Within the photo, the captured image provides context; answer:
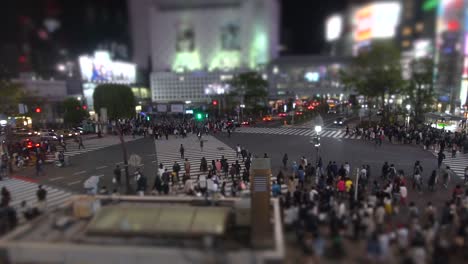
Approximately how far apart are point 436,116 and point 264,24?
72.0 m

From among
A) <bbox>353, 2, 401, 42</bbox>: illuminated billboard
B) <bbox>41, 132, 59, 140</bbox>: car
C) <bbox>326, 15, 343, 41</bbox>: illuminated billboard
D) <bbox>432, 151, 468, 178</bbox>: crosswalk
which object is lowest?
<bbox>432, 151, 468, 178</bbox>: crosswalk

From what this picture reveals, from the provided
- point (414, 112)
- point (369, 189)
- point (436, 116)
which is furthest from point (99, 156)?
point (414, 112)

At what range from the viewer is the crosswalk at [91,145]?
2517 centimetres

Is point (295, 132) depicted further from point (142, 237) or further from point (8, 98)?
point (8, 98)

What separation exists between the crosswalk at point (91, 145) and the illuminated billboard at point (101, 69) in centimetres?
2924

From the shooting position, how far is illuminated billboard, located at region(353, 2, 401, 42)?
6069 centimetres

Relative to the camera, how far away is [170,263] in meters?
8.05

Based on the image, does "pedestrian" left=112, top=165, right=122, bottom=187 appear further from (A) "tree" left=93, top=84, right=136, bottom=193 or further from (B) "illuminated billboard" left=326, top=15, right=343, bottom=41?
(B) "illuminated billboard" left=326, top=15, right=343, bottom=41

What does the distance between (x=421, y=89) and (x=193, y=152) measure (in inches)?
1176

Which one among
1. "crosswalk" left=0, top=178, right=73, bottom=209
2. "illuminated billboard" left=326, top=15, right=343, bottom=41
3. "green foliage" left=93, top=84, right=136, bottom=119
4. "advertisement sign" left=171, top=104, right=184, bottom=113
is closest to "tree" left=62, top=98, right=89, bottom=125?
"green foliage" left=93, top=84, right=136, bottom=119

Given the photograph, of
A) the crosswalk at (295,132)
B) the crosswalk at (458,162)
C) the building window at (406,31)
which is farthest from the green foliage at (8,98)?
the building window at (406,31)

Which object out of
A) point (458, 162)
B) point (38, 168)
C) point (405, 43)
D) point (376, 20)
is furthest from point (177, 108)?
point (376, 20)

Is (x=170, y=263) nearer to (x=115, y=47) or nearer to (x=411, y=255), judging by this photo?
(x=411, y=255)

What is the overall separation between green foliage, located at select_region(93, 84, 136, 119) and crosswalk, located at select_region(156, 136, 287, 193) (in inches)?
442
